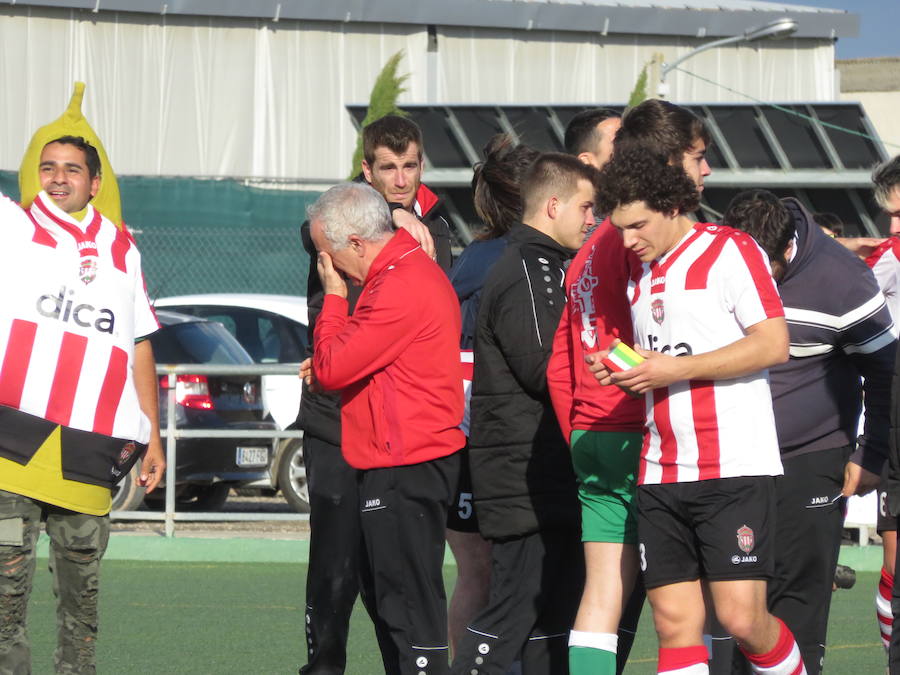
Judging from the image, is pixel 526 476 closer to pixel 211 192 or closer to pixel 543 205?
pixel 543 205

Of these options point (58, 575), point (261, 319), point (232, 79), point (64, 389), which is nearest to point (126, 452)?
point (64, 389)

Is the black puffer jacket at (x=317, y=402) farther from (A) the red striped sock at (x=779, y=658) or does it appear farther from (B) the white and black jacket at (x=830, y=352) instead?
(A) the red striped sock at (x=779, y=658)

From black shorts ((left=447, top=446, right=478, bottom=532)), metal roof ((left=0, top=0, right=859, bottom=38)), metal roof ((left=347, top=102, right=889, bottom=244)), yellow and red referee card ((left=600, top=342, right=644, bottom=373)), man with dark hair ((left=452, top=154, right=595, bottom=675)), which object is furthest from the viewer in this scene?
metal roof ((left=0, top=0, right=859, bottom=38))

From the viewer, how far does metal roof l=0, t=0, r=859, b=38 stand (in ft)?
106

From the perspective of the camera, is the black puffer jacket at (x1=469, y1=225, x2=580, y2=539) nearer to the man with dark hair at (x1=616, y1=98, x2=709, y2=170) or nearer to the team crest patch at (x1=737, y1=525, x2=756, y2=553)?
the man with dark hair at (x1=616, y1=98, x2=709, y2=170)

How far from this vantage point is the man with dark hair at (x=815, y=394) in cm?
511

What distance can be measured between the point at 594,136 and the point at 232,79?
28.3 meters

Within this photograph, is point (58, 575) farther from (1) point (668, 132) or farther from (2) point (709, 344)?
(1) point (668, 132)

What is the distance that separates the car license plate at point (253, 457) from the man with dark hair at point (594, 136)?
6.37 meters

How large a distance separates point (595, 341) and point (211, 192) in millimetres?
17860

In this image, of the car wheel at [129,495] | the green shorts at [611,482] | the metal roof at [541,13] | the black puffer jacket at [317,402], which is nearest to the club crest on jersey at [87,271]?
the black puffer jacket at [317,402]

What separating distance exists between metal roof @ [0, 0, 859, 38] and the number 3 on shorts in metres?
28.1

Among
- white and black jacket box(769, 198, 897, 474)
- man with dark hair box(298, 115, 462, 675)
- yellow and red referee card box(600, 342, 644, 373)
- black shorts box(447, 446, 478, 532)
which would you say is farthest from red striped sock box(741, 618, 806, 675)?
man with dark hair box(298, 115, 462, 675)

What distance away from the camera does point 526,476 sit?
5.05 metres
